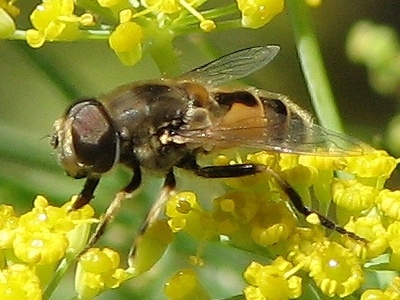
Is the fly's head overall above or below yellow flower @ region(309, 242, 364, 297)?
above

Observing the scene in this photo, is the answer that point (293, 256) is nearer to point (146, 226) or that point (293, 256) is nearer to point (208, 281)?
point (146, 226)

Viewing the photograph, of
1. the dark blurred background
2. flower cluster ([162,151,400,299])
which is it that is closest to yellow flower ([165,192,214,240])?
flower cluster ([162,151,400,299])

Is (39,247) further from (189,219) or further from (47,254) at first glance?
(189,219)

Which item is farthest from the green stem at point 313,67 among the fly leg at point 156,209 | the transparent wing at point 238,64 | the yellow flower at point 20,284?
the yellow flower at point 20,284

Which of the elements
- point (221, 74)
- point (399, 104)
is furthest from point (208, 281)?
point (399, 104)

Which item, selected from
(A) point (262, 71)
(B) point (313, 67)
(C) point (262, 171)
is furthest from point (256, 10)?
(A) point (262, 71)

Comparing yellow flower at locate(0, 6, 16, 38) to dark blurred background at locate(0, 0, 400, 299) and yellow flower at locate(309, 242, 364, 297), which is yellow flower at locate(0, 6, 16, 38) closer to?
yellow flower at locate(309, 242, 364, 297)
